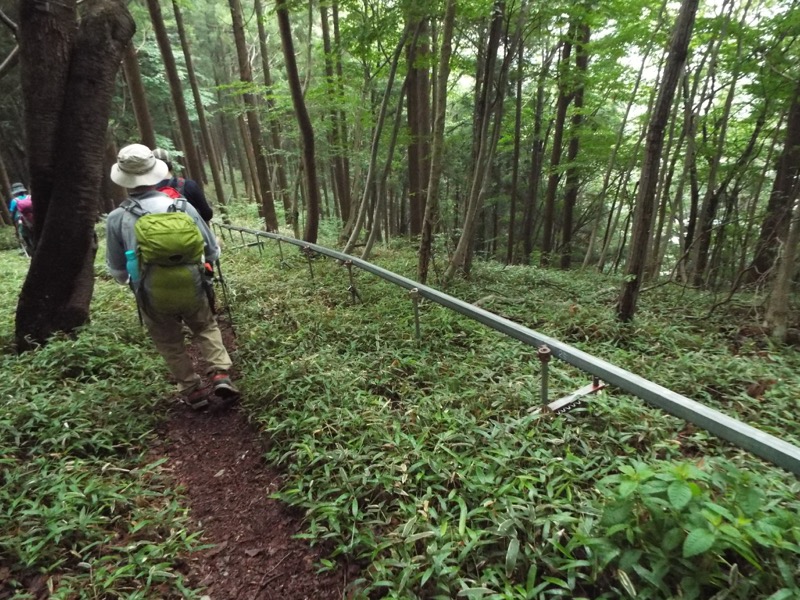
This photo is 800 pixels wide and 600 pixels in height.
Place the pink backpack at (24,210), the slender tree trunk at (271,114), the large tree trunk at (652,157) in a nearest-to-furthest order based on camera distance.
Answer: the large tree trunk at (652,157)
the pink backpack at (24,210)
the slender tree trunk at (271,114)

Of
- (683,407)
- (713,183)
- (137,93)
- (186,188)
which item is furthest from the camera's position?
(137,93)

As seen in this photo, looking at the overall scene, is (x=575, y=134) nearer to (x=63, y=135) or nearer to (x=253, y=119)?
(x=253, y=119)

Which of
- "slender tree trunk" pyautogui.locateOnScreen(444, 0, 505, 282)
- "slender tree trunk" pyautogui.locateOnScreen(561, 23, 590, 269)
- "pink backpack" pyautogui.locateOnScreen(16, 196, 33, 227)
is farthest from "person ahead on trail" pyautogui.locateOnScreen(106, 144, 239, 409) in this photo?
"slender tree trunk" pyautogui.locateOnScreen(561, 23, 590, 269)

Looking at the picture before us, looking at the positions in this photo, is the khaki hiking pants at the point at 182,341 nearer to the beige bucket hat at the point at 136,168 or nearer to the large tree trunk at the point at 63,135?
the beige bucket hat at the point at 136,168

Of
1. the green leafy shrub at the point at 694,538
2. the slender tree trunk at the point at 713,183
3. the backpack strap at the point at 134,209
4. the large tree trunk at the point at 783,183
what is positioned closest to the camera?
the green leafy shrub at the point at 694,538

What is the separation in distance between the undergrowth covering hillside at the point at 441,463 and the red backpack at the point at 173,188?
1.75 metres

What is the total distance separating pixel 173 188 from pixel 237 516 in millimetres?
3513

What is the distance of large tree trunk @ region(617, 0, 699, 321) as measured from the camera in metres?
4.27

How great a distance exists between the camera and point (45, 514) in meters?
2.33

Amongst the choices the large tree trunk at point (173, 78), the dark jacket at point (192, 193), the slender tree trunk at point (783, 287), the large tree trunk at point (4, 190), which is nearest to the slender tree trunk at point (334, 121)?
the large tree trunk at point (173, 78)

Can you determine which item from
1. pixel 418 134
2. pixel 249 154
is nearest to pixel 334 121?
pixel 418 134

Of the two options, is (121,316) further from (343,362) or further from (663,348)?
(663,348)

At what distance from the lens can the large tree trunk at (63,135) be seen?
4.02 meters

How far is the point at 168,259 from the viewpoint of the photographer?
3.42 metres
